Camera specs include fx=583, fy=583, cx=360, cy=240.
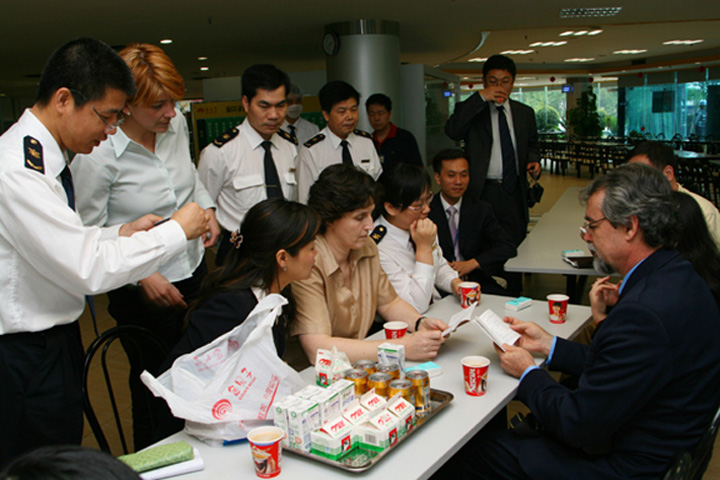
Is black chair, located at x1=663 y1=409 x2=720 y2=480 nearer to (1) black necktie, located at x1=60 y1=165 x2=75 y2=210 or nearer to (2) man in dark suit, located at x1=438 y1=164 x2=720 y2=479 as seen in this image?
(2) man in dark suit, located at x1=438 y1=164 x2=720 y2=479

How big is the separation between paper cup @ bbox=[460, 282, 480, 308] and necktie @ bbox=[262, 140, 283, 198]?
4.05 ft

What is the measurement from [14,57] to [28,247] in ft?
26.9

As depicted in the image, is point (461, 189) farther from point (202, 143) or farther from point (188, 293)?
point (202, 143)

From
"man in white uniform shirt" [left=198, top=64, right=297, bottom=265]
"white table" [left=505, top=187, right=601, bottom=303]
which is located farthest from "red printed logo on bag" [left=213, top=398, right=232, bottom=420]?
"white table" [left=505, top=187, right=601, bottom=303]

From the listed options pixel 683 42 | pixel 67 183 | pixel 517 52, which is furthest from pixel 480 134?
pixel 683 42

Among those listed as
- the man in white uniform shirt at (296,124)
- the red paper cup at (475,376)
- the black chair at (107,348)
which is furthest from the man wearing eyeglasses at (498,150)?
the black chair at (107,348)

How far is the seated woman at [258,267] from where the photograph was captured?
1.78 m

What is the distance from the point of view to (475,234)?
145 inches

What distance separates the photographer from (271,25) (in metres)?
6.60

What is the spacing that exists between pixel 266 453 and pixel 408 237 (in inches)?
69.7

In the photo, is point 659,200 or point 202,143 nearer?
point 659,200

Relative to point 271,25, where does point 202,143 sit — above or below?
below

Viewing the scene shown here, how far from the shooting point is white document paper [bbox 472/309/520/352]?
6.32 feet

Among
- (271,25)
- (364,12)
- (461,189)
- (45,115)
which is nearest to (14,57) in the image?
(271,25)
